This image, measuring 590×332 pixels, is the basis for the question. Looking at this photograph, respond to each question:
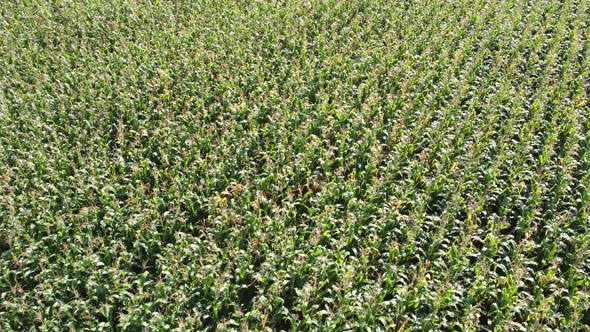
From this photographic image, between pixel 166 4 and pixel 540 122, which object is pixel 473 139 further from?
pixel 166 4

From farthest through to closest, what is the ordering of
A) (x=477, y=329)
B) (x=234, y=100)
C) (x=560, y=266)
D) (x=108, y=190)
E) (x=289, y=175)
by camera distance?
(x=234, y=100) < (x=289, y=175) < (x=108, y=190) < (x=560, y=266) < (x=477, y=329)

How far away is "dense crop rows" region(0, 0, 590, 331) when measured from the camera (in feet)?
19.4

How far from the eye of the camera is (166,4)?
12.2 meters

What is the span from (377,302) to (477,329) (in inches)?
44.1

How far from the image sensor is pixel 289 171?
7.47 metres

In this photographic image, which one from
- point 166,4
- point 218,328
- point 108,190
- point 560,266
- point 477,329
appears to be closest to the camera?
point 218,328

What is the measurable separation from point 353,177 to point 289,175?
87cm

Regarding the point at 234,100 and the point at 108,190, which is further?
the point at 234,100

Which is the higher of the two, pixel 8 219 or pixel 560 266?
pixel 8 219

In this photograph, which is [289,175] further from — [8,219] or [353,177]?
[8,219]

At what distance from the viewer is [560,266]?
6.53 meters

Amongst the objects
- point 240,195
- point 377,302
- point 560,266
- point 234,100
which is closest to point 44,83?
point 234,100

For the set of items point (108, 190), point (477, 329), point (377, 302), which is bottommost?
point (477, 329)

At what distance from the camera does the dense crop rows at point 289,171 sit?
592cm
